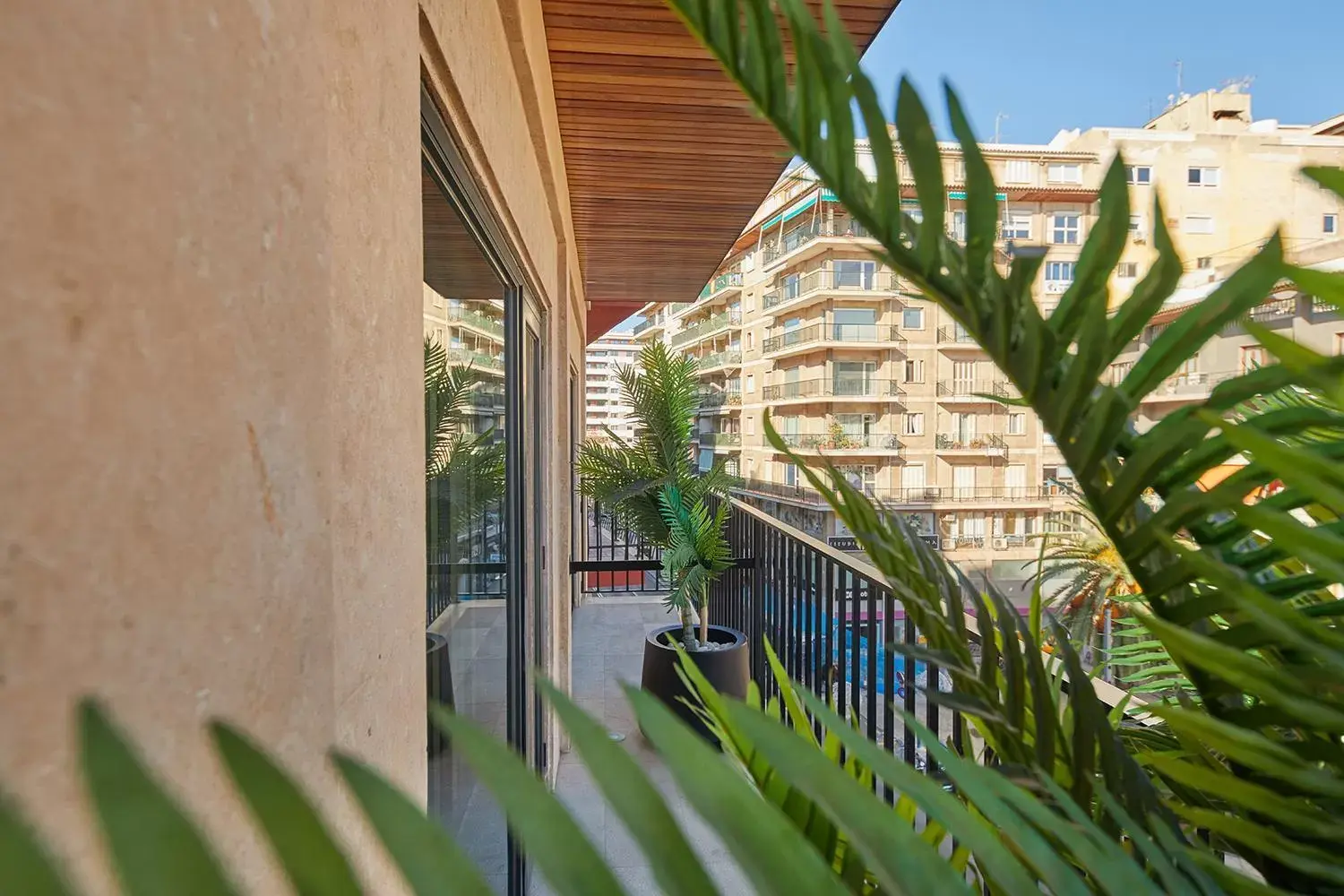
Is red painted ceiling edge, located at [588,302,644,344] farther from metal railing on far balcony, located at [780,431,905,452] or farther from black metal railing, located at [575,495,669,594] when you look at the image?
metal railing on far balcony, located at [780,431,905,452]

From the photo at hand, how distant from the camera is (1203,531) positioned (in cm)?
44

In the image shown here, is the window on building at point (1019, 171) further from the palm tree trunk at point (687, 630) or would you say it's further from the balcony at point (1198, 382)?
the palm tree trunk at point (687, 630)

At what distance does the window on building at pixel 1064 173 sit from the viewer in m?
23.2

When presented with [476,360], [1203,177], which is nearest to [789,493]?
[1203,177]

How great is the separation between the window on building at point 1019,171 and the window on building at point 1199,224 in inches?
171

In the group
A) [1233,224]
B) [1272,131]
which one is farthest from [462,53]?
[1272,131]

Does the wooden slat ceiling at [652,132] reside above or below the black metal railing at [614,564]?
above

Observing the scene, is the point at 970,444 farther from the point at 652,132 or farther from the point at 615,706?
the point at 652,132

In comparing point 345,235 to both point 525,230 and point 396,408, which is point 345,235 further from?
point 525,230

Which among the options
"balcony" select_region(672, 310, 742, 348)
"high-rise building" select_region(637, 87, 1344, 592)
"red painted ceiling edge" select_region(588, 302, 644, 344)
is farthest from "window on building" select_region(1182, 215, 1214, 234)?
"red painted ceiling edge" select_region(588, 302, 644, 344)

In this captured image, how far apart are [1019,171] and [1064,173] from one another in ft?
7.32

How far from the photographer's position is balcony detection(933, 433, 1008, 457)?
914 inches

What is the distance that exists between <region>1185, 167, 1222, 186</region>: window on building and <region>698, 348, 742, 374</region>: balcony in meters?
14.8

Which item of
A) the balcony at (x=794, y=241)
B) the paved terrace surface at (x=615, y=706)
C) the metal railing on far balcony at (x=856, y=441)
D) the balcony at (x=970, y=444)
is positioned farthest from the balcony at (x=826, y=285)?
the paved terrace surface at (x=615, y=706)
